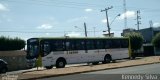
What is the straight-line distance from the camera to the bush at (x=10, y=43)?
56094 mm

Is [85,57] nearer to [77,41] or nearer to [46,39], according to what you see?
[77,41]

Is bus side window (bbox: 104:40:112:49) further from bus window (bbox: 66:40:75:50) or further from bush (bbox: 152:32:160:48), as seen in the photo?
bush (bbox: 152:32:160:48)

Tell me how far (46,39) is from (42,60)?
2.00 metres

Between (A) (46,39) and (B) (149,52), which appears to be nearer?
(A) (46,39)

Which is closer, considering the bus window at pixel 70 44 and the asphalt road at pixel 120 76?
the asphalt road at pixel 120 76

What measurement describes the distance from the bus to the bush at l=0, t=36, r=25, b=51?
23928mm

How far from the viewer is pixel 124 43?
40906 mm

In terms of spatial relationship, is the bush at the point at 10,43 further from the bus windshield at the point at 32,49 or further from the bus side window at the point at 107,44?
the bus windshield at the point at 32,49

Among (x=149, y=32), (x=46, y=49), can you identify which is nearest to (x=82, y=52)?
(x=46, y=49)

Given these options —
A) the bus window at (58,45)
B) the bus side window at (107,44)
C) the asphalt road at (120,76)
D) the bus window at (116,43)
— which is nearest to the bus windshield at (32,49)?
the bus window at (58,45)

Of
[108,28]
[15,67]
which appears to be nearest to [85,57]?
[15,67]

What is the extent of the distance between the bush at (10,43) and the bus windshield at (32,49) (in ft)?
85.0

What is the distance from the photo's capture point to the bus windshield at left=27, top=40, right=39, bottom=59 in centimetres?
3039

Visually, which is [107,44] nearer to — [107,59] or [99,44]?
[99,44]
